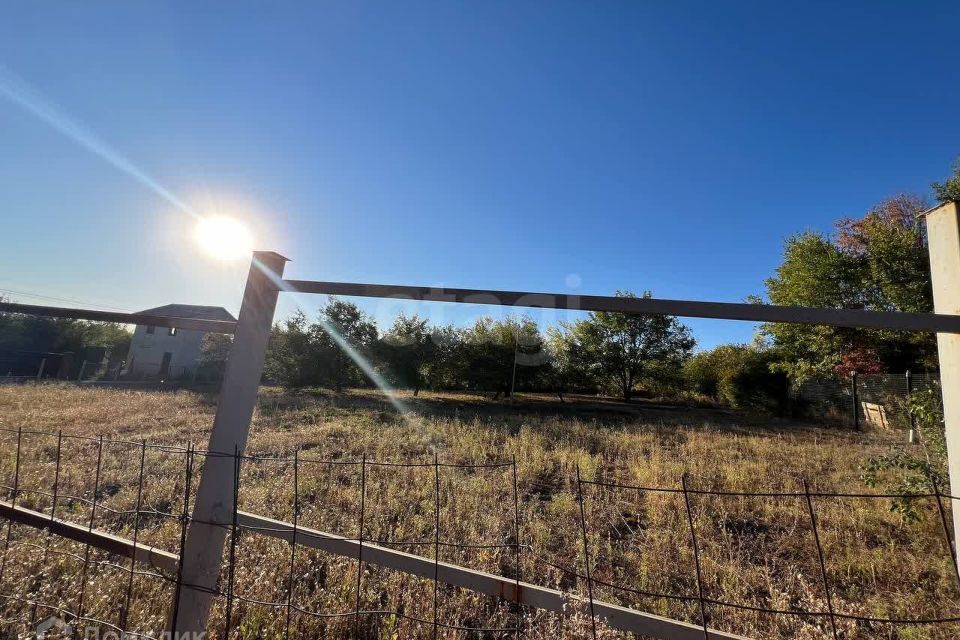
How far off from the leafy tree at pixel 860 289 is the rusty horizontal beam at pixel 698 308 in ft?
42.7

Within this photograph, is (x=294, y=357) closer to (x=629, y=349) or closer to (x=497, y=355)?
(x=497, y=355)

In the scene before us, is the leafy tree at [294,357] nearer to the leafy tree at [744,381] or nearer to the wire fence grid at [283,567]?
the wire fence grid at [283,567]

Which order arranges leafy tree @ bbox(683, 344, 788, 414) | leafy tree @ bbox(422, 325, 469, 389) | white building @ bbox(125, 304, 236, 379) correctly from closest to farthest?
leafy tree @ bbox(683, 344, 788, 414)
leafy tree @ bbox(422, 325, 469, 389)
white building @ bbox(125, 304, 236, 379)

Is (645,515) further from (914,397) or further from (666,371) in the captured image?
(666,371)

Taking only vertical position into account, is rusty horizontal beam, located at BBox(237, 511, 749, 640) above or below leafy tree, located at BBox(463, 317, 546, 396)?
below

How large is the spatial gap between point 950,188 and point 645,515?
51.8 ft

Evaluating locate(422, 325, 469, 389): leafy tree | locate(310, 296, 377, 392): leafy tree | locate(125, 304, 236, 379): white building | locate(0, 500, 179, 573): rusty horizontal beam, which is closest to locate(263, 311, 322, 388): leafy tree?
locate(310, 296, 377, 392): leafy tree

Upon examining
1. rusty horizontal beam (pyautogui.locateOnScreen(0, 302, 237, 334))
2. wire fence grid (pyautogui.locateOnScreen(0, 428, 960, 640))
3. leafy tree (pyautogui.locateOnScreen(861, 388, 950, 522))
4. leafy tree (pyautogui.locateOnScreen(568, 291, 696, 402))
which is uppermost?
leafy tree (pyautogui.locateOnScreen(568, 291, 696, 402))

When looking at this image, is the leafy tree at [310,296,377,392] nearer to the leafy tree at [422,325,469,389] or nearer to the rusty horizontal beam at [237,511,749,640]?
the leafy tree at [422,325,469,389]

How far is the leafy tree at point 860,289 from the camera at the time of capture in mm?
10719

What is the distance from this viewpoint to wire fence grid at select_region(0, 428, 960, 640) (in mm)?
1244

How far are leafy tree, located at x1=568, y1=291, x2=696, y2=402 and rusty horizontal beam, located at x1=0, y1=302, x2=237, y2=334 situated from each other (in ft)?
56.3

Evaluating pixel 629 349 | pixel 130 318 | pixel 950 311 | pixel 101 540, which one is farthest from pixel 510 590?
pixel 629 349

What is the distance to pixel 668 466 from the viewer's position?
5.00 m
